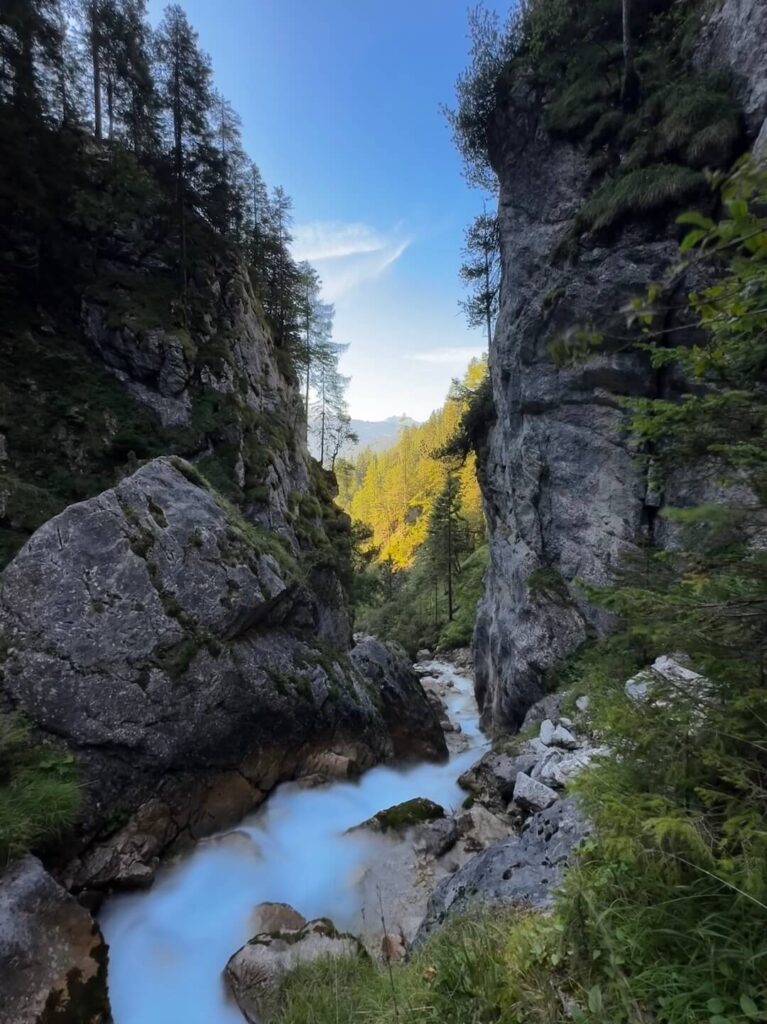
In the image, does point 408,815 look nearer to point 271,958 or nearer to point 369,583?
point 271,958

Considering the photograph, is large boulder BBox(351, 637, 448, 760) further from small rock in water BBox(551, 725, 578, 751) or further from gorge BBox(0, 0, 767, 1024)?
small rock in water BBox(551, 725, 578, 751)

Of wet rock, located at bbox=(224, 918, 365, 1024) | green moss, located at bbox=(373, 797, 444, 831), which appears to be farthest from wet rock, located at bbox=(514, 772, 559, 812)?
wet rock, located at bbox=(224, 918, 365, 1024)

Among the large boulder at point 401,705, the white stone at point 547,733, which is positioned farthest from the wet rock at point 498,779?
the large boulder at point 401,705

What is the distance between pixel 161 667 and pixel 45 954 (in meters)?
3.39

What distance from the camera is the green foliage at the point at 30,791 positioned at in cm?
495

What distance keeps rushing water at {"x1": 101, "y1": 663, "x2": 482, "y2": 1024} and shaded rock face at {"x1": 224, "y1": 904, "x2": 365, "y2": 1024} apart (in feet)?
0.83

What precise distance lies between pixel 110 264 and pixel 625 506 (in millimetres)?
20473

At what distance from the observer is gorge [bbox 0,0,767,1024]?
2289 mm

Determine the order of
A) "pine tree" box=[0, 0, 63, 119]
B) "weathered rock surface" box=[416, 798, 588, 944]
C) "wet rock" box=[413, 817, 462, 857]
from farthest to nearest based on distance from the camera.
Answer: "pine tree" box=[0, 0, 63, 119]
"wet rock" box=[413, 817, 462, 857]
"weathered rock surface" box=[416, 798, 588, 944]

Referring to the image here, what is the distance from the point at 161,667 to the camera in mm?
7172

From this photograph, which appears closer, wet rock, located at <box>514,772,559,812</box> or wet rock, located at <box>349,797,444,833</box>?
wet rock, located at <box>514,772,559,812</box>

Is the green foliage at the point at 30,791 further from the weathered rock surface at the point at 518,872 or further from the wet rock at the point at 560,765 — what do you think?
the wet rock at the point at 560,765

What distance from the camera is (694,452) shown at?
3848 millimetres

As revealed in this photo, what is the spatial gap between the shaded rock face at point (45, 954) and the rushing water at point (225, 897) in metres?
0.63
